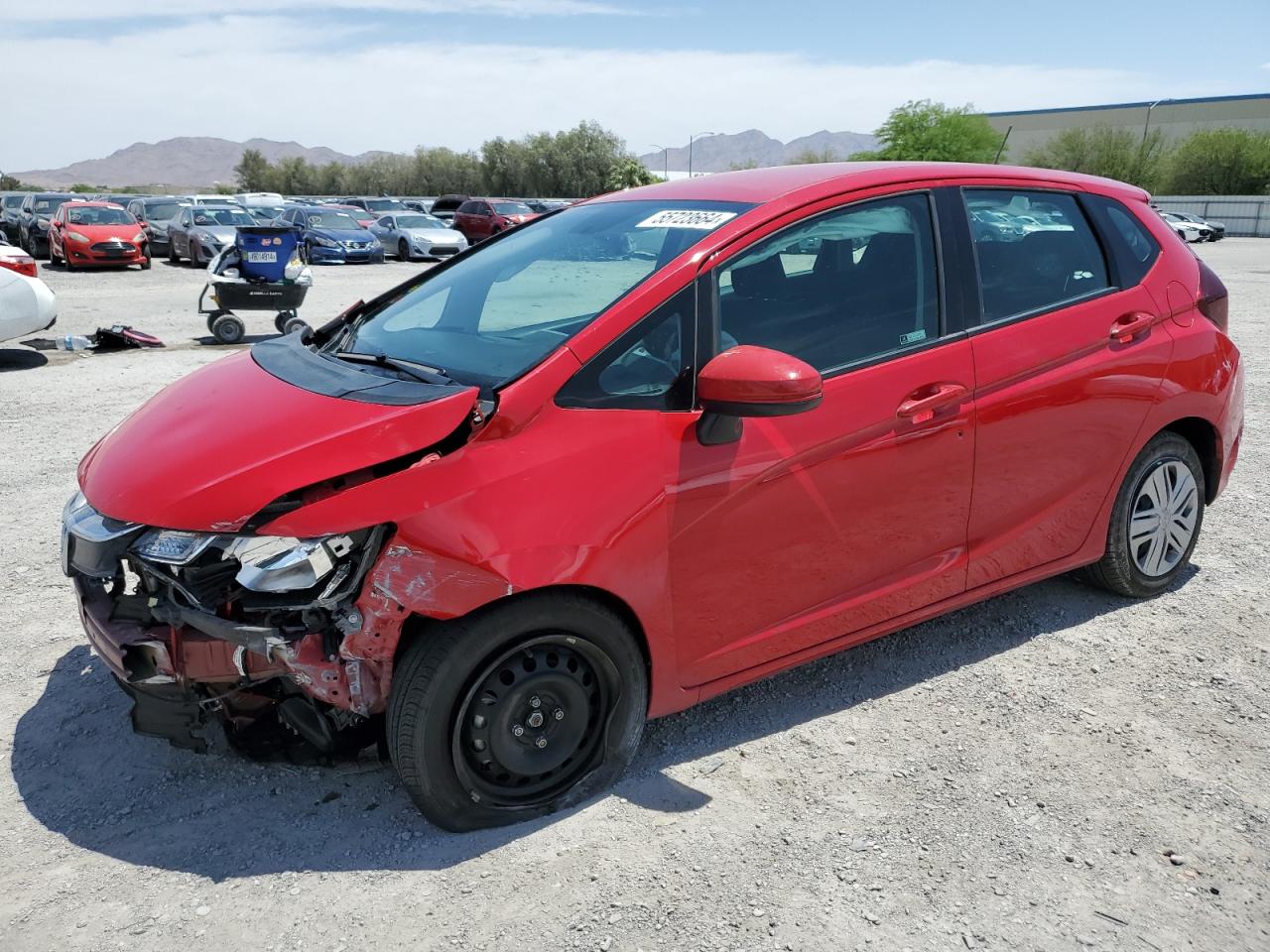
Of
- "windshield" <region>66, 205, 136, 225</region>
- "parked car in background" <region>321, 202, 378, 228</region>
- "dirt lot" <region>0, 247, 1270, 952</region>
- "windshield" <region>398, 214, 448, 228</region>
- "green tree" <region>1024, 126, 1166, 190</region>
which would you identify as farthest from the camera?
"green tree" <region>1024, 126, 1166, 190</region>

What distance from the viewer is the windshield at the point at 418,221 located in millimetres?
26953

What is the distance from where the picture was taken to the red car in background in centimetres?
2133

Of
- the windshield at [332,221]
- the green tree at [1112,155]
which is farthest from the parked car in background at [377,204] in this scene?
the green tree at [1112,155]

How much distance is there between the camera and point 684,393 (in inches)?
116

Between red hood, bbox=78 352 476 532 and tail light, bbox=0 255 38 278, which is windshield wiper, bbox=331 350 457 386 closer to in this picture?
red hood, bbox=78 352 476 532

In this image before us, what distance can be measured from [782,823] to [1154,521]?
2.37m

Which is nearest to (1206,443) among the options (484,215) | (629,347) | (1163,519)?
(1163,519)

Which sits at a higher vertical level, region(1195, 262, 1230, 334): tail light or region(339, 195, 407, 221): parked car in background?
region(339, 195, 407, 221): parked car in background

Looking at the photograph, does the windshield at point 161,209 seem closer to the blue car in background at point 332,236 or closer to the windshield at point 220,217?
the windshield at point 220,217

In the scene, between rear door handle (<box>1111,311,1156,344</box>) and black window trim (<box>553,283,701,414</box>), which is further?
rear door handle (<box>1111,311,1156,344</box>)

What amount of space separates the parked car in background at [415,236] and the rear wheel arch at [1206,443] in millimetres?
22961

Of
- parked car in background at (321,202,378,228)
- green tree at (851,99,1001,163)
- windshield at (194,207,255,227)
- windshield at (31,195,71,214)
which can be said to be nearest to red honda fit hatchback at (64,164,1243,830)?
windshield at (194,207,255,227)

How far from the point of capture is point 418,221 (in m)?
27.3

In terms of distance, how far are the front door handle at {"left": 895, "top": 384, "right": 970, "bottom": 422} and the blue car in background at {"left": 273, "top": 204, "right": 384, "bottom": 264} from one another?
73.5 feet
